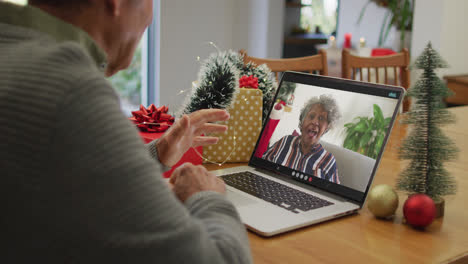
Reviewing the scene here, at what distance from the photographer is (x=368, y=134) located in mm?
1038

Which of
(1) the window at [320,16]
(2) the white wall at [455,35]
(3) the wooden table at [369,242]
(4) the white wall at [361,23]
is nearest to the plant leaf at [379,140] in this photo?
(3) the wooden table at [369,242]

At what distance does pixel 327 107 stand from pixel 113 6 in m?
0.65

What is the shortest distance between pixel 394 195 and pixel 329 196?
0.48 feet

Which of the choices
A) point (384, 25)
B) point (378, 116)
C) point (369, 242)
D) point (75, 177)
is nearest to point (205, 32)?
point (384, 25)

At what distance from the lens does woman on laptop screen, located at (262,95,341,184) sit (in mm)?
1069

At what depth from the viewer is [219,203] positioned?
25.2 inches

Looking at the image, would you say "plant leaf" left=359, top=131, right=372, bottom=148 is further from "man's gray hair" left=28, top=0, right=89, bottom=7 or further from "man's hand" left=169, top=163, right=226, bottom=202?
"man's gray hair" left=28, top=0, right=89, bottom=7

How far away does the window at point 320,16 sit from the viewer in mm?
5012

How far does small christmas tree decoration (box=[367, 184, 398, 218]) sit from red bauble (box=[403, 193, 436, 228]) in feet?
0.10

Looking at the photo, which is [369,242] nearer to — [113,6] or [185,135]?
[185,135]

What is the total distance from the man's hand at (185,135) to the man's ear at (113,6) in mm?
422

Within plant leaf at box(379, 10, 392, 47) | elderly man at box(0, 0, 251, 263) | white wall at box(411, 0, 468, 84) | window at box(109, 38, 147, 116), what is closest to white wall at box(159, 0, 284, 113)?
window at box(109, 38, 147, 116)

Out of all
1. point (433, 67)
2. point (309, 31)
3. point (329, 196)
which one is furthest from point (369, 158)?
point (309, 31)

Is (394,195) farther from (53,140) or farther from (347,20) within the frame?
(347,20)
